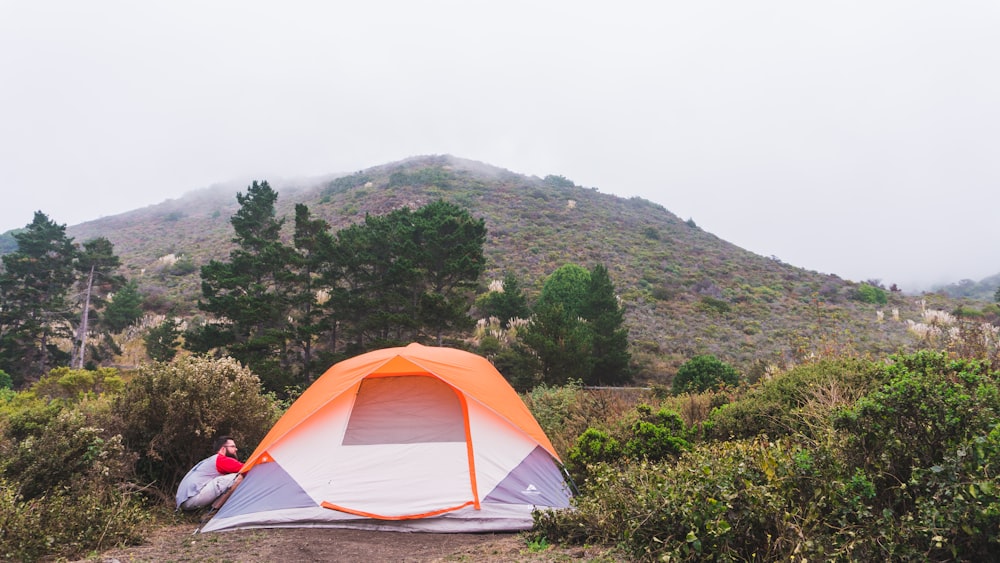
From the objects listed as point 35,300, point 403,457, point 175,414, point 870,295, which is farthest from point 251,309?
point 870,295

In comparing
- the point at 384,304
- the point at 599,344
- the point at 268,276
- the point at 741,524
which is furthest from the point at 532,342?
the point at 741,524

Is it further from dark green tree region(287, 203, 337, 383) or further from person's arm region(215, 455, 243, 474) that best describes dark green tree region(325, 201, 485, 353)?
person's arm region(215, 455, 243, 474)

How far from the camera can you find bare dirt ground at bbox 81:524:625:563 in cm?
454

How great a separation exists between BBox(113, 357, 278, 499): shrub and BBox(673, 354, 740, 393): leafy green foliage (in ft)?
30.7

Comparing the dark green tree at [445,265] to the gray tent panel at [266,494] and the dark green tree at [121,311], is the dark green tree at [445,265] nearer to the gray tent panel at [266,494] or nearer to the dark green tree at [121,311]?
the gray tent panel at [266,494]

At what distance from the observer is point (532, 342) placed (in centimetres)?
1504

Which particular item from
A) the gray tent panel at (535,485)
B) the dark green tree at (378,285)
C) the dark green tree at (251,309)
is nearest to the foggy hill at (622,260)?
the gray tent panel at (535,485)

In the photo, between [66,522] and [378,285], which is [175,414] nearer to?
[66,522]

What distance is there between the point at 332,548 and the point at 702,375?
9.65 meters

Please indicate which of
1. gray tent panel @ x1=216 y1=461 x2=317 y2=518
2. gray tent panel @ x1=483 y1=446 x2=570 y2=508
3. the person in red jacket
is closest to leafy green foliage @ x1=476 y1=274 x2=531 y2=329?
gray tent panel @ x1=483 y1=446 x2=570 y2=508

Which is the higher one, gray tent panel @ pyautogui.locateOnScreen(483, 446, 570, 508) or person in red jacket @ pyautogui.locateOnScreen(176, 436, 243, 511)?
gray tent panel @ pyautogui.locateOnScreen(483, 446, 570, 508)

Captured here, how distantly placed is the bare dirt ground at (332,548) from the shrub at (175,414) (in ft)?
5.09

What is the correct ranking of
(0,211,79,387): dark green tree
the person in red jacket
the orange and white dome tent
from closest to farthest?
the orange and white dome tent, the person in red jacket, (0,211,79,387): dark green tree

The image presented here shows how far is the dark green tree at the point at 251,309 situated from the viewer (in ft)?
52.4
